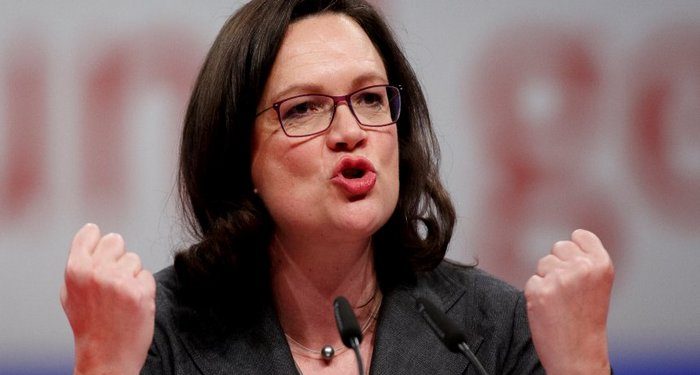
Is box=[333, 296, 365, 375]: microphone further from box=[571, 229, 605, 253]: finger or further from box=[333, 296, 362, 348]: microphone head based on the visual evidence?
box=[571, 229, 605, 253]: finger

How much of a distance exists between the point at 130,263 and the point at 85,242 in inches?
2.7

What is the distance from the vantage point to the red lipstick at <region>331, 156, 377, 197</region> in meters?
1.59

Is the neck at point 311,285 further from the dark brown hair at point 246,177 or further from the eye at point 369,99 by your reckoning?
the eye at point 369,99

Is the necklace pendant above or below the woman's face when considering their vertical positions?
below

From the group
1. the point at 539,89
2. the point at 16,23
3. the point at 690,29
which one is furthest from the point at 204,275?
the point at 690,29

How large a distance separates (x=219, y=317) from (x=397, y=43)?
1.92 ft

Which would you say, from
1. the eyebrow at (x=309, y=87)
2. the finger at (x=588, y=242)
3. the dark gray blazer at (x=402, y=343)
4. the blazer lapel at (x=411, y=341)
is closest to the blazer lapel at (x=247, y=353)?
the dark gray blazer at (x=402, y=343)

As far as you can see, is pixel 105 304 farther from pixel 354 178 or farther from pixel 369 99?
pixel 369 99

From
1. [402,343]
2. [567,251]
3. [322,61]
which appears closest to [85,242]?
[322,61]

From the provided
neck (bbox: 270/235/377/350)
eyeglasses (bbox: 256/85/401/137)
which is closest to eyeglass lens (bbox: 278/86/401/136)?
eyeglasses (bbox: 256/85/401/137)

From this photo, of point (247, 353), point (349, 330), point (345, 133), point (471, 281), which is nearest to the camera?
point (349, 330)

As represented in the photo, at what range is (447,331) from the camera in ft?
4.30

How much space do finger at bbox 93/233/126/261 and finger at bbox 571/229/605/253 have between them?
2.18 ft

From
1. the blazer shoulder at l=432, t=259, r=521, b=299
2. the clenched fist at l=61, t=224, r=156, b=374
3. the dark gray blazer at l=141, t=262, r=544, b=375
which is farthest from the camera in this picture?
the blazer shoulder at l=432, t=259, r=521, b=299
